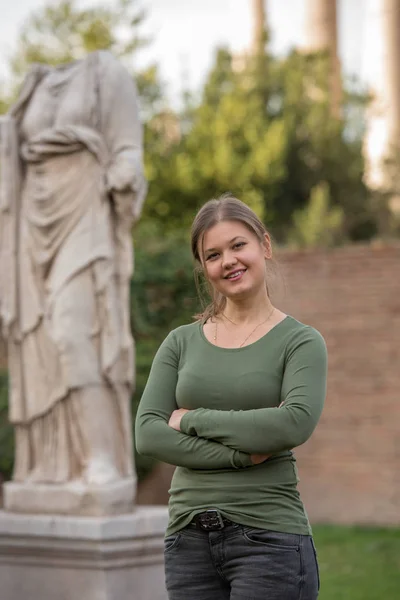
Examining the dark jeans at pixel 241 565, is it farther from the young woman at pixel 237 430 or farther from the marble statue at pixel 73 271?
the marble statue at pixel 73 271

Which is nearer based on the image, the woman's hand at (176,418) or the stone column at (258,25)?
the woman's hand at (176,418)

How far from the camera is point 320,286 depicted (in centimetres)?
1052

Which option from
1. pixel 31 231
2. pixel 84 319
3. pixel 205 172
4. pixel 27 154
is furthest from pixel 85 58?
pixel 205 172

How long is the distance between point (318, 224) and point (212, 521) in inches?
812

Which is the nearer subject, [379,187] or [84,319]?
[84,319]

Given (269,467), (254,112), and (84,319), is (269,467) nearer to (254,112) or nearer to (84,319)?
(84,319)

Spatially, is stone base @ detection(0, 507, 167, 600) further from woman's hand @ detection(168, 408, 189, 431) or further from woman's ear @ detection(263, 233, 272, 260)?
woman's ear @ detection(263, 233, 272, 260)

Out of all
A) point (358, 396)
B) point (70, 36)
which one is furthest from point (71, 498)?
point (70, 36)

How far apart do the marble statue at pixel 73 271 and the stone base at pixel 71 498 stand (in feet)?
0.16

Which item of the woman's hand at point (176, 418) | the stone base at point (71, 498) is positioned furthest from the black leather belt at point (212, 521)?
the stone base at point (71, 498)

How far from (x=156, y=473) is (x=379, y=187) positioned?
1827 centimetres

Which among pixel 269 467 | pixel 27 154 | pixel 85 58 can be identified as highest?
pixel 85 58

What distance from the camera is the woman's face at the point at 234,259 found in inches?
116

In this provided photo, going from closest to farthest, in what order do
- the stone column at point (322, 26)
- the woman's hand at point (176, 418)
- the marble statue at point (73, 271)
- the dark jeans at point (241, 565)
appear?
the dark jeans at point (241, 565) → the woman's hand at point (176, 418) → the marble statue at point (73, 271) → the stone column at point (322, 26)
